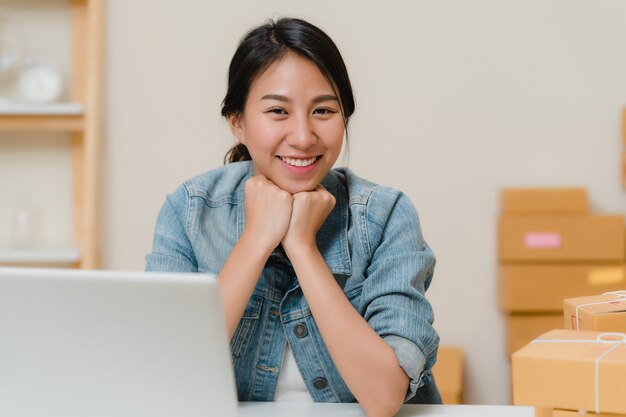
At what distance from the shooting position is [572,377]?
0.97 m

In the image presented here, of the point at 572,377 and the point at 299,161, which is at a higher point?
the point at 299,161

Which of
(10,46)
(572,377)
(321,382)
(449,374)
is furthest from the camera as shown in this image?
(10,46)

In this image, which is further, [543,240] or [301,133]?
[543,240]

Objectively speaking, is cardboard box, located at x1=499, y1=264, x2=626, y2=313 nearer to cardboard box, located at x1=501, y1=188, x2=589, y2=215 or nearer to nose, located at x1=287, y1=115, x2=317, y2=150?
cardboard box, located at x1=501, y1=188, x2=589, y2=215

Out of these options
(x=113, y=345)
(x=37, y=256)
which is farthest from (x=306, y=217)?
(x=37, y=256)

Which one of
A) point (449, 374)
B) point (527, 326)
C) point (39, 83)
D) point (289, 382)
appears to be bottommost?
point (449, 374)

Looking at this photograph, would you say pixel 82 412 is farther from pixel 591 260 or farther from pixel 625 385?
pixel 591 260

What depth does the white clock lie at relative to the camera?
294 cm

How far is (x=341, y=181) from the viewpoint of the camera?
1.46m

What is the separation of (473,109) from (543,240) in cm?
45

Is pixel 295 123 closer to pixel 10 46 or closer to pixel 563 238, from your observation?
pixel 563 238

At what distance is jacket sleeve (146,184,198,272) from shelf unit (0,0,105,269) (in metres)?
1.53

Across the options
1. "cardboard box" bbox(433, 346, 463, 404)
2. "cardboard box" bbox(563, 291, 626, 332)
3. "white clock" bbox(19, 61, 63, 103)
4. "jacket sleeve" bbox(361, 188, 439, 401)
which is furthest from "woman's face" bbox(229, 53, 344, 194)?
"white clock" bbox(19, 61, 63, 103)

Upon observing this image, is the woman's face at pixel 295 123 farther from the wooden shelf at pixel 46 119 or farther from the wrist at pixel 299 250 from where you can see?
the wooden shelf at pixel 46 119
